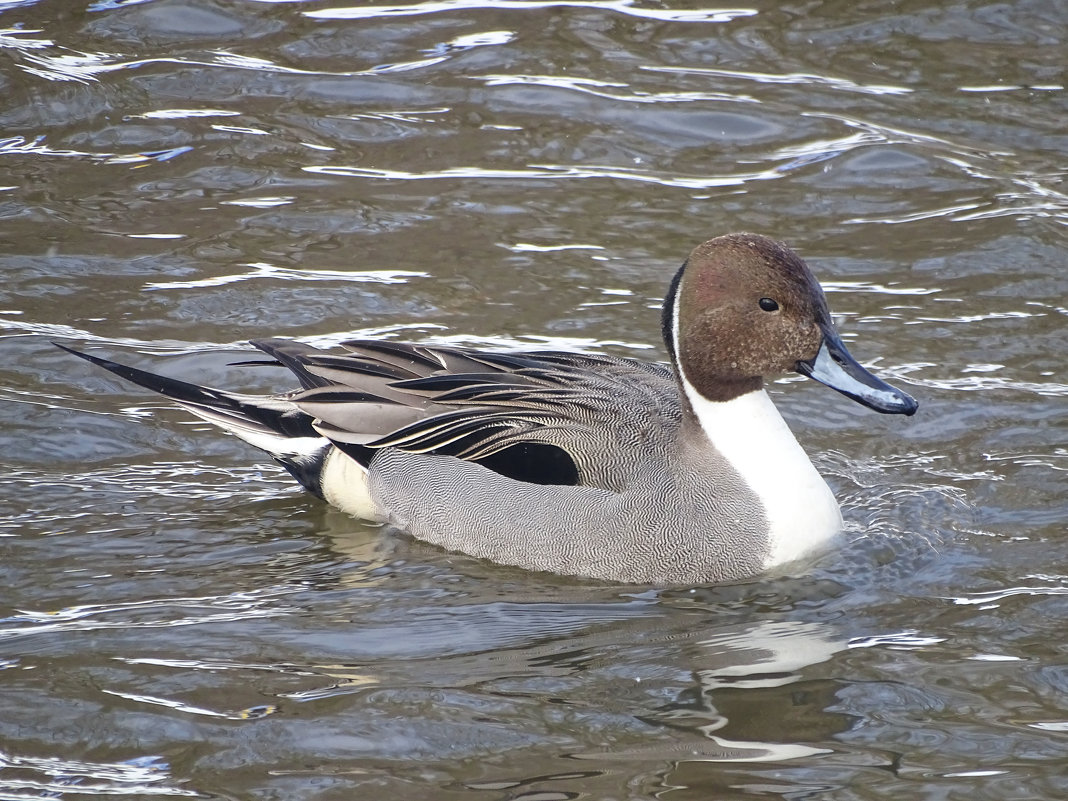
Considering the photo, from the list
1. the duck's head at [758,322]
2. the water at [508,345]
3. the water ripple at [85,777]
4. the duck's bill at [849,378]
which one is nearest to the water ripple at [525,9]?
the water at [508,345]

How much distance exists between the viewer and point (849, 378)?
531cm

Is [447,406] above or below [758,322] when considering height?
below

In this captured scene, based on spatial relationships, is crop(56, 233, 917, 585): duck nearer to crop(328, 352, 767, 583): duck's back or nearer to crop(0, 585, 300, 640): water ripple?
crop(328, 352, 767, 583): duck's back

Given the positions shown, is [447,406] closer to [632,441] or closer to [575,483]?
[575,483]

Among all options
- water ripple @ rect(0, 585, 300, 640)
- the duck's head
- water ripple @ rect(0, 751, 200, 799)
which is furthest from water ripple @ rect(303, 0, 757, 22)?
water ripple @ rect(0, 751, 200, 799)

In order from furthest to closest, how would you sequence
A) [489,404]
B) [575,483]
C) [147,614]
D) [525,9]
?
[525,9] → [489,404] → [575,483] → [147,614]

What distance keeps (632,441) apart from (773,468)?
1.59ft

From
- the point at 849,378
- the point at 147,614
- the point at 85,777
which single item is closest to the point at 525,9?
the point at 849,378

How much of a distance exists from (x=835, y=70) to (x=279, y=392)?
15.4 ft

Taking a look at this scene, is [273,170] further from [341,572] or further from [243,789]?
[243,789]

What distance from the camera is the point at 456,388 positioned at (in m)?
5.75

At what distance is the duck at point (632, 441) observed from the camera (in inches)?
210

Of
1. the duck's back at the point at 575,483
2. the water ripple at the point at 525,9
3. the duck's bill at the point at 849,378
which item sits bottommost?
the duck's back at the point at 575,483

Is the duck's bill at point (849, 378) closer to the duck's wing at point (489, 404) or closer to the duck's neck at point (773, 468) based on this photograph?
the duck's neck at point (773, 468)
